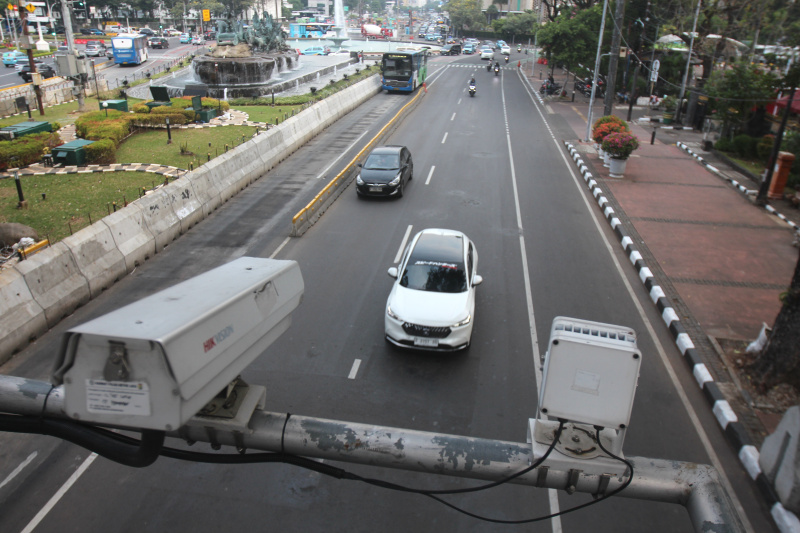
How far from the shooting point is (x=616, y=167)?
2247 centimetres

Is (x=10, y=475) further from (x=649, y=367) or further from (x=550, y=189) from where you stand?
(x=550, y=189)

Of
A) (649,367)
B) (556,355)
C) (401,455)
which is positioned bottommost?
(649,367)

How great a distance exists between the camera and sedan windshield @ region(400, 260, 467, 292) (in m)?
10.8

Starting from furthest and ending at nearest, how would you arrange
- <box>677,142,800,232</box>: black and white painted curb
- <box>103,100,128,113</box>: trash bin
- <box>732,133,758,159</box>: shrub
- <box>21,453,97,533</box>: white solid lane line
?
<box>103,100,128,113</box>: trash bin, <box>732,133,758,159</box>: shrub, <box>677,142,800,232</box>: black and white painted curb, <box>21,453,97,533</box>: white solid lane line

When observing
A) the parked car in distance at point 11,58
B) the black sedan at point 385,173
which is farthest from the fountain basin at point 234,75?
the black sedan at point 385,173

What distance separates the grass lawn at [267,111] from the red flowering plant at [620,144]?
16.5 m

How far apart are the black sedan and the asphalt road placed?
530 mm

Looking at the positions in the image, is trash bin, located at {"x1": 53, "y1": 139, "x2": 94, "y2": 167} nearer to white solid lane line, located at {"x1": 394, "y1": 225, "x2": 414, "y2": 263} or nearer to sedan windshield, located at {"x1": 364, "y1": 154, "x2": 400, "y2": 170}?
sedan windshield, located at {"x1": 364, "y1": 154, "x2": 400, "y2": 170}

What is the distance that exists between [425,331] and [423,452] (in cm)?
681

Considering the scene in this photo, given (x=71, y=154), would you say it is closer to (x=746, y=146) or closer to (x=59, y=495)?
(x=59, y=495)

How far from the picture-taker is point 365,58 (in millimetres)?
73500

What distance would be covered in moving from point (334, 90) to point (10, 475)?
118ft

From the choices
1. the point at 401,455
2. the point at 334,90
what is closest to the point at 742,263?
the point at 401,455

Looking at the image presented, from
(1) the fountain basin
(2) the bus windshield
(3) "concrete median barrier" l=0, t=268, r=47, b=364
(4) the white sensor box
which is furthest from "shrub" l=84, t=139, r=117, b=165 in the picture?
(2) the bus windshield
